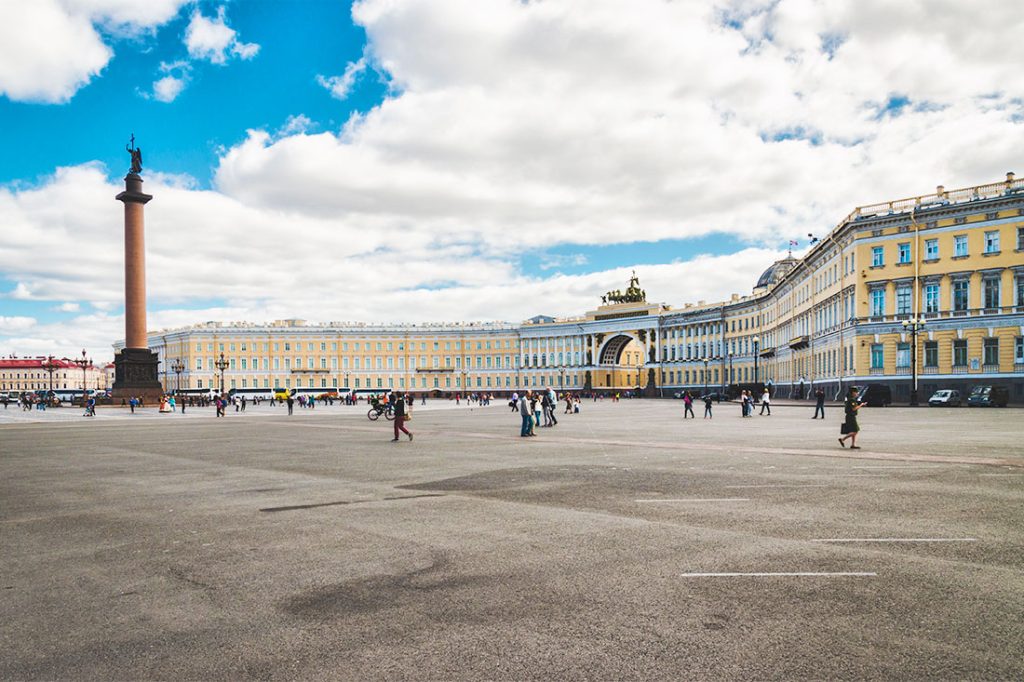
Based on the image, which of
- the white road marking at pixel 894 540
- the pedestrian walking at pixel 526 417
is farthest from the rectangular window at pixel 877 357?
the white road marking at pixel 894 540

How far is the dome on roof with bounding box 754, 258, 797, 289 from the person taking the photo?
118 meters

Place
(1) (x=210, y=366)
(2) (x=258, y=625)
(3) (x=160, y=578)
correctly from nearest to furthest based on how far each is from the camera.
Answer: (2) (x=258, y=625)
(3) (x=160, y=578)
(1) (x=210, y=366)

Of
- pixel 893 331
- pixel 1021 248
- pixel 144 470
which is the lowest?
pixel 144 470

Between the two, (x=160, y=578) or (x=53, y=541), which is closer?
(x=160, y=578)

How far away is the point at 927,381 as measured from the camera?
187ft

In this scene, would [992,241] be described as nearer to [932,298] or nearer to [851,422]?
[932,298]

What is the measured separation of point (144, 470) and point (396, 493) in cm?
735

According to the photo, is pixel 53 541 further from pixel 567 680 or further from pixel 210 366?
pixel 210 366

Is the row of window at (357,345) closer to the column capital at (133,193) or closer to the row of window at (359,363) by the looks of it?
the row of window at (359,363)

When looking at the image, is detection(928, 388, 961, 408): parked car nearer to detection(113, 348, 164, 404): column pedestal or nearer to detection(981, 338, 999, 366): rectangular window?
detection(981, 338, 999, 366): rectangular window

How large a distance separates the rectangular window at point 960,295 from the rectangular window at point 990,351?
2926 millimetres

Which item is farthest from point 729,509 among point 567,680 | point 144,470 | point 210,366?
point 210,366

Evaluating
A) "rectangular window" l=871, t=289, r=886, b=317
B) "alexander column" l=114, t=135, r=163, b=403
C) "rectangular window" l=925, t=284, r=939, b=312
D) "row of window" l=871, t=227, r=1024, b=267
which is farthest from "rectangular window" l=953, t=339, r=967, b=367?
"alexander column" l=114, t=135, r=163, b=403

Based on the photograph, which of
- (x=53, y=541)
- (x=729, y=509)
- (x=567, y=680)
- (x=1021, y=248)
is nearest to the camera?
(x=567, y=680)
